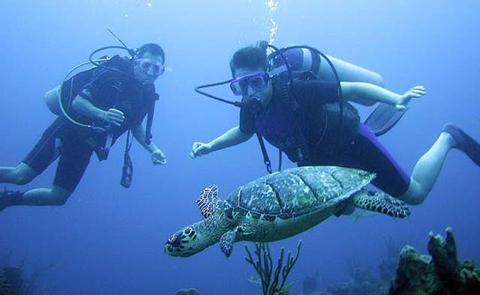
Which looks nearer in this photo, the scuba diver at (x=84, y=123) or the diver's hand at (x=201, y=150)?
the diver's hand at (x=201, y=150)

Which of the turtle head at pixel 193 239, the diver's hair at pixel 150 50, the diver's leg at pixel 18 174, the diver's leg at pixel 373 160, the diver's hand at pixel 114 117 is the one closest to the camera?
the turtle head at pixel 193 239

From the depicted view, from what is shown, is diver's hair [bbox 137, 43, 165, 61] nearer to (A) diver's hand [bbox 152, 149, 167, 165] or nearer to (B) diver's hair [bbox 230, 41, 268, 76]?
(A) diver's hand [bbox 152, 149, 167, 165]

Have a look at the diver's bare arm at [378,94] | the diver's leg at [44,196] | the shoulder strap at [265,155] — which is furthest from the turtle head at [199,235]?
the diver's leg at [44,196]

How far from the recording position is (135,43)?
72.7 meters

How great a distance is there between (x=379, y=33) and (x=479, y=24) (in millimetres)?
27330

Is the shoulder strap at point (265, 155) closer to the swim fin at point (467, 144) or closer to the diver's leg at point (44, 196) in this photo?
the swim fin at point (467, 144)

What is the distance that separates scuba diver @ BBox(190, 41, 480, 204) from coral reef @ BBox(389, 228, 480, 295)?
7.23 ft

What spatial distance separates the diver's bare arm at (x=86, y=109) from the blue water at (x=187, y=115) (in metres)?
36.6

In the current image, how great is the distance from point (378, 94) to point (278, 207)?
2475 millimetres

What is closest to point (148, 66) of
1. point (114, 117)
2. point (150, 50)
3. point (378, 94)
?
point (150, 50)

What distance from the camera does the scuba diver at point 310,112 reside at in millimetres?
4992

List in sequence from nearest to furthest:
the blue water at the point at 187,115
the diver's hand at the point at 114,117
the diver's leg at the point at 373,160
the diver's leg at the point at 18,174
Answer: the diver's leg at the point at 373,160 → the diver's hand at the point at 114,117 → the diver's leg at the point at 18,174 → the blue water at the point at 187,115

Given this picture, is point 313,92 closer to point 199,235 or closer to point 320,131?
point 320,131

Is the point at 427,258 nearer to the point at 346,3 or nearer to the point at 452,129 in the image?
the point at 452,129
